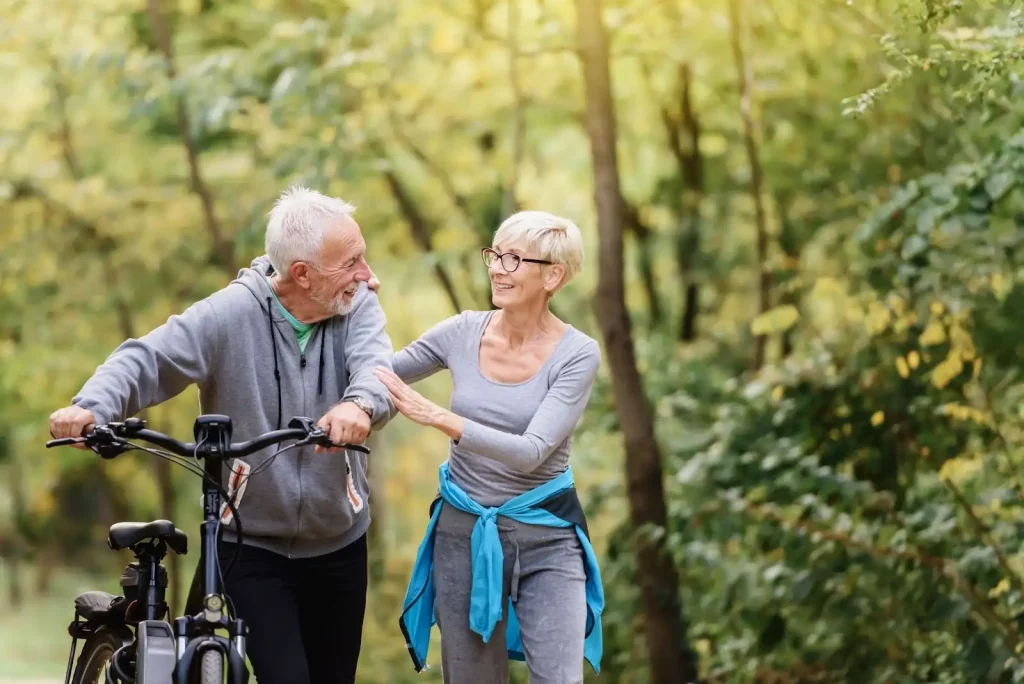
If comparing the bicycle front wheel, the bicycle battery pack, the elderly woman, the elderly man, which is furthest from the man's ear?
the bicycle front wheel

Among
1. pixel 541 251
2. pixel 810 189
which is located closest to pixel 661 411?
pixel 810 189

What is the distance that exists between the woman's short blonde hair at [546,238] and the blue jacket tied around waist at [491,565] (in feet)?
2.01

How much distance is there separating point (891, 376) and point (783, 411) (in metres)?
0.64

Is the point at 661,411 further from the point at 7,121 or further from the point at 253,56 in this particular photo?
the point at 7,121

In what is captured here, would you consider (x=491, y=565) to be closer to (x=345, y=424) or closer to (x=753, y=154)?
(x=345, y=424)

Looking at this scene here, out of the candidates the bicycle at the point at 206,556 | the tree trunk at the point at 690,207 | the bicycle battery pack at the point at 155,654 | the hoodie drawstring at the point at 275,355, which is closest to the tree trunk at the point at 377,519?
the tree trunk at the point at 690,207

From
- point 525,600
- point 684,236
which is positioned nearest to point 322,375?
point 525,600

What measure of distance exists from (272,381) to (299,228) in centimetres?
41

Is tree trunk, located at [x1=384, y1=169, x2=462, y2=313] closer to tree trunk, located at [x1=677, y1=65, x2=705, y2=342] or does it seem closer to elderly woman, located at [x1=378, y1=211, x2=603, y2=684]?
tree trunk, located at [x1=677, y1=65, x2=705, y2=342]

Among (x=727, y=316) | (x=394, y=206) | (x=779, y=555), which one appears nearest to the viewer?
(x=779, y=555)

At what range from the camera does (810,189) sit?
10547 millimetres

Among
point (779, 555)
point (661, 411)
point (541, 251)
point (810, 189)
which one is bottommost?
point (779, 555)

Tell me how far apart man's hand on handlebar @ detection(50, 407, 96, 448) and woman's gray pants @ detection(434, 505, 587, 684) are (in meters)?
1.15

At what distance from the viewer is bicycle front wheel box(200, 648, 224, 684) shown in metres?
3.17
